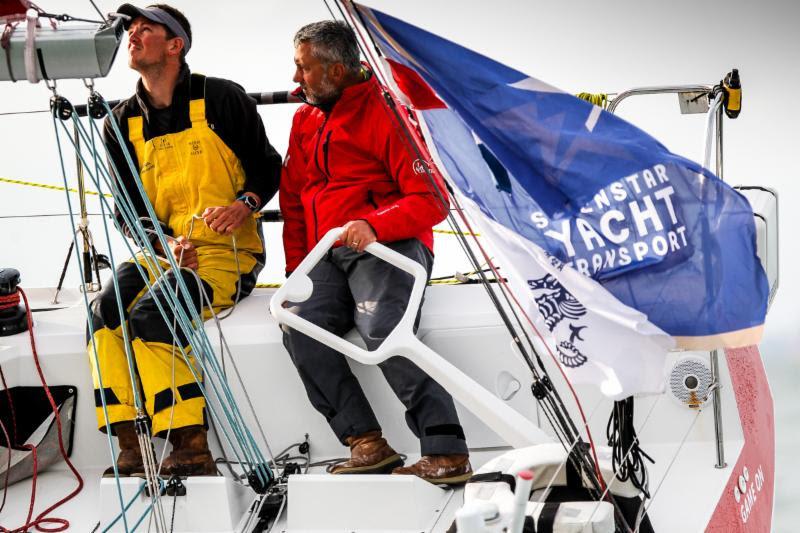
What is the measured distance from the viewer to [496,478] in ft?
7.84

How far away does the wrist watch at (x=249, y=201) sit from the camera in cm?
343

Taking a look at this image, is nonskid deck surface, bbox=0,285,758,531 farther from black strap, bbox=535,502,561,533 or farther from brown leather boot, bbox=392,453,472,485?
black strap, bbox=535,502,561,533

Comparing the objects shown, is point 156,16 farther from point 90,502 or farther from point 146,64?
point 90,502

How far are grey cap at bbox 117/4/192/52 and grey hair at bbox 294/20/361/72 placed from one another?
1.34ft

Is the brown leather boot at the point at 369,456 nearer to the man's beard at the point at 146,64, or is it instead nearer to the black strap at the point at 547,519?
the black strap at the point at 547,519

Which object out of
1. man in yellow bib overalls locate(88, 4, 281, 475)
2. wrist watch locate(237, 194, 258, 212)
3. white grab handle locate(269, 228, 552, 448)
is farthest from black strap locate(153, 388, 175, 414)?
white grab handle locate(269, 228, 552, 448)

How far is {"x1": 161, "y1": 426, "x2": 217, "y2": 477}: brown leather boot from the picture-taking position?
10.3 ft

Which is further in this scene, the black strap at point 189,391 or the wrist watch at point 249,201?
the wrist watch at point 249,201

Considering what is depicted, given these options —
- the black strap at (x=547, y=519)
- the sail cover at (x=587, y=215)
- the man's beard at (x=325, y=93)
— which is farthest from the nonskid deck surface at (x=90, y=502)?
the man's beard at (x=325, y=93)

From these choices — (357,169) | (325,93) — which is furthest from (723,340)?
(325,93)

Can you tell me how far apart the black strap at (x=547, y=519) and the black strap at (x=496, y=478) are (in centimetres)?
9

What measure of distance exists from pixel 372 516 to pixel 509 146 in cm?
95

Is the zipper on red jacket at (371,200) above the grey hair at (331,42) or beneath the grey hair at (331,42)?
beneath

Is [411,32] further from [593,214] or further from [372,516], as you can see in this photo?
[372,516]
